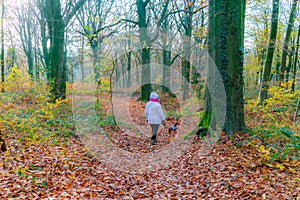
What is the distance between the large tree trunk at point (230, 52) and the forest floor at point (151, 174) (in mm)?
668

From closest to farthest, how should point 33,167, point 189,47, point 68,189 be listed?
point 68,189
point 33,167
point 189,47

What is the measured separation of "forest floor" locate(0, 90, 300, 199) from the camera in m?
4.68

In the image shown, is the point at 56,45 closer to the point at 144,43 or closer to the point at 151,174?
the point at 144,43

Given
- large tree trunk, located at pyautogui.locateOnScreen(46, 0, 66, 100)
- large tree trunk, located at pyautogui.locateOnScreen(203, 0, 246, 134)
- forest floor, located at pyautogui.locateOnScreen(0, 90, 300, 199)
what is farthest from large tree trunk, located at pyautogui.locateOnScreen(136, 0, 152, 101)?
forest floor, located at pyautogui.locateOnScreen(0, 90, 300, 199)

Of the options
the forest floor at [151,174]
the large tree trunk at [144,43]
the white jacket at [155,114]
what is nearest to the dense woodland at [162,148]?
the forest floor at [151,174]

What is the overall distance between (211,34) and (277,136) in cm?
365

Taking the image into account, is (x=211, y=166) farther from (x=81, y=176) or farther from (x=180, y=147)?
(x=81, y=176)

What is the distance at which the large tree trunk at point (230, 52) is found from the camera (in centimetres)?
710

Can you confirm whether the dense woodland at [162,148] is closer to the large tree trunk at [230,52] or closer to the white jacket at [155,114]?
the large tree trunk at [230,52]

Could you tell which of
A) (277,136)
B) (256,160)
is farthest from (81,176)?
(277,136)

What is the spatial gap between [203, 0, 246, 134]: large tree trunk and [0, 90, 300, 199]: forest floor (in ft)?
2.19

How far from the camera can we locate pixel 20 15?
2881 cm

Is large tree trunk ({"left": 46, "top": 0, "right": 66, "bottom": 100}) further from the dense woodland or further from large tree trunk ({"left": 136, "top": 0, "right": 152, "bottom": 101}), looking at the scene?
large tree trunk ({"left": 136, "top": 0, "right": 152, "bottom": 101})

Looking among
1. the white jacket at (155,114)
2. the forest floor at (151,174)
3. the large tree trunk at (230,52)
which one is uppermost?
the large tree trunk at (230,52)
